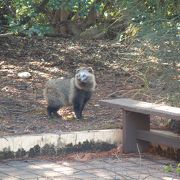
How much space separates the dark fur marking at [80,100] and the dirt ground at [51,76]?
0.15 m

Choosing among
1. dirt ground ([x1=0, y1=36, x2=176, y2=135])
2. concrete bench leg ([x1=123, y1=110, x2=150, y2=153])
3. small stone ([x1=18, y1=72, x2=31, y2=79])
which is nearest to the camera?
concrete bench leg ([x1=123, y1=110, x2=150, y2=153])

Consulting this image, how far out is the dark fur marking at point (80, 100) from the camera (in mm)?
9039

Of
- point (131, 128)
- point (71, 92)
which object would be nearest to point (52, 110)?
point (71, 92)

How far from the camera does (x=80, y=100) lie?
9.24 meters

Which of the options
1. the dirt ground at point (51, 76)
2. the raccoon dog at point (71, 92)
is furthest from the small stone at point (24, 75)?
the raccoon dog at point (71, 92)

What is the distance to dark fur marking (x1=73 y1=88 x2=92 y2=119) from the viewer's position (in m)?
9.04

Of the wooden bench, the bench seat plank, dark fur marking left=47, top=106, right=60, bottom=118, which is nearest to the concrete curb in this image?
the wooden bench

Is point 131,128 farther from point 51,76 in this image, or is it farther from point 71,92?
point 51,76

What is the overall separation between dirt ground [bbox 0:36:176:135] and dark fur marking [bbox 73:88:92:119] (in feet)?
0.49

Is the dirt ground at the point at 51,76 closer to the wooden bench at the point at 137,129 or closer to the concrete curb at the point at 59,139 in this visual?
the concrete curb at the point at 59,139

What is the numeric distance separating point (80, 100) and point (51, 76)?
2.16 m

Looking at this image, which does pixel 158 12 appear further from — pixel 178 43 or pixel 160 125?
pixel 160 125

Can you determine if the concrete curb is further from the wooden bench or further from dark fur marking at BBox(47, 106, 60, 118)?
dark fur marking at BBox(47, 106, 60, 118)

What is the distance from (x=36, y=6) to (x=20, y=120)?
338cm
